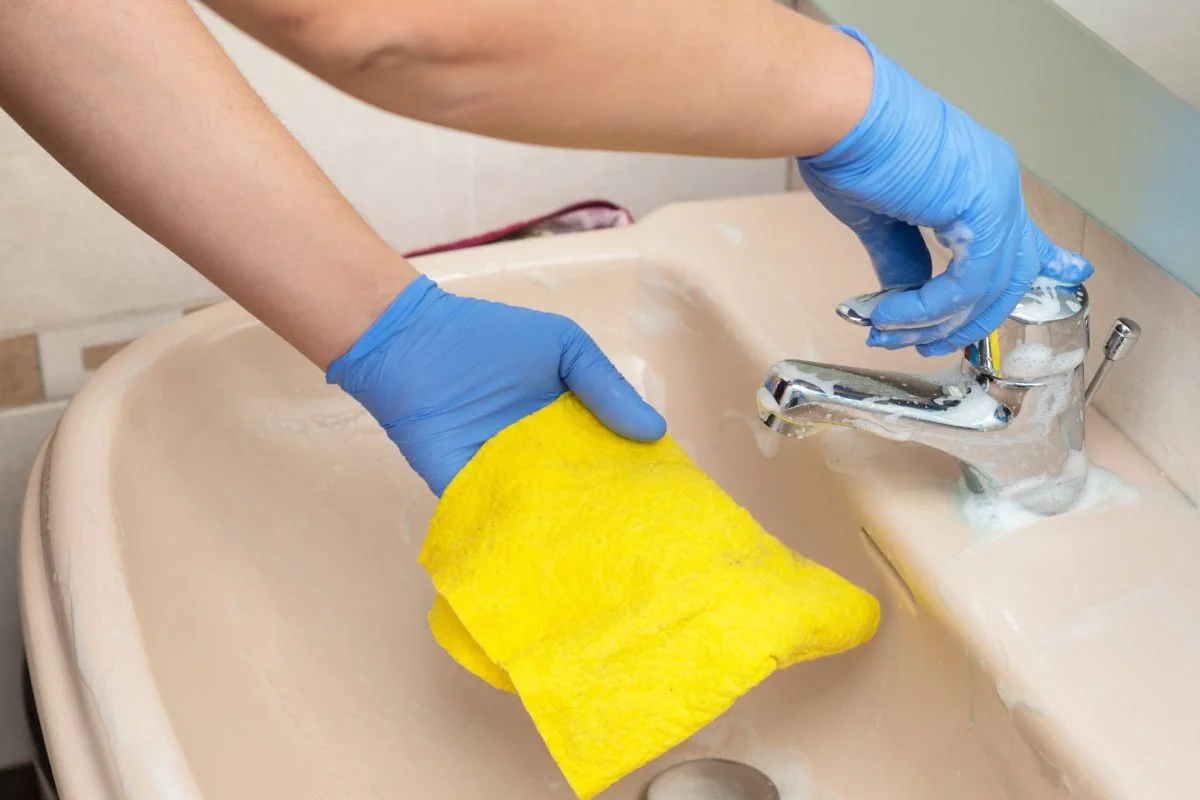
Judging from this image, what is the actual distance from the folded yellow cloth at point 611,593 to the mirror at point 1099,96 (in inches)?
9.5

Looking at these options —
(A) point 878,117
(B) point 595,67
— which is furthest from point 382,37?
(A) point 878,117

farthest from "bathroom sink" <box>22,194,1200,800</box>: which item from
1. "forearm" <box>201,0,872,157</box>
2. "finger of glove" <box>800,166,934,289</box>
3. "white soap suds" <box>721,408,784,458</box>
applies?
"forearm" <box>201,0,872,157</box>

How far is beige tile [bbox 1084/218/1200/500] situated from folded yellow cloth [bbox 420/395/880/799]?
177 millimetres

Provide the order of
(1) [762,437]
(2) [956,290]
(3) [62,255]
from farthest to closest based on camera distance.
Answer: (3) [62,255]
(1) [762,437]
(2) [956,290]

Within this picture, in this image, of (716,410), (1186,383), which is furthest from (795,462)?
(1186,383)

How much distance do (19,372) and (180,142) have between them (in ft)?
1.43

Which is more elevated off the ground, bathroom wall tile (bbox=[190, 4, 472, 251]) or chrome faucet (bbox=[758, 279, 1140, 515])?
chrome faucet (bbox=[758, 279, 1140, 515])

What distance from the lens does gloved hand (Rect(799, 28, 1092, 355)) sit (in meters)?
0.53

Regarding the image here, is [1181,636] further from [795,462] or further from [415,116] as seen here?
→ [415,116]

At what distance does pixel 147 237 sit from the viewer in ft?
2.95

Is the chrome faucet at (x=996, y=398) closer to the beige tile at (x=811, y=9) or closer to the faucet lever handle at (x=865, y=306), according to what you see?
the faucet lever handle at (x=865, y=306)

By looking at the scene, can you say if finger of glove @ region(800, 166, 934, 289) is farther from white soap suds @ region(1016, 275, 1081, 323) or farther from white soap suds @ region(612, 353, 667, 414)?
white soap suds @ region(612, 353, 667, 414)

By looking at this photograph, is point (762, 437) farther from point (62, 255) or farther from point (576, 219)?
point (62, 255)

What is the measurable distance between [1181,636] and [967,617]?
0.09m
